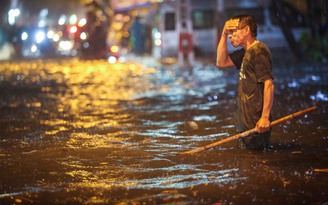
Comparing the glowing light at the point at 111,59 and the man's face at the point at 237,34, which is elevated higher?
the man's face at the point at 237,34

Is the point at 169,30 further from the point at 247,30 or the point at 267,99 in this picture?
the point at 267,99

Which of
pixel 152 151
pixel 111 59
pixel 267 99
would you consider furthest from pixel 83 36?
pixel 267 99

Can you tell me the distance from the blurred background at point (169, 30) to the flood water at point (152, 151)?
14.3 ft

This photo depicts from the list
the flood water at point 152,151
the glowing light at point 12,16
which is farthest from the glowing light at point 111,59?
the flood water at point 152,151

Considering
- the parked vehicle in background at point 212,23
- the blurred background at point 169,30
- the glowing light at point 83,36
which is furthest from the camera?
the parked vehicle in background at point 212,23

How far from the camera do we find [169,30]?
30.2 meters

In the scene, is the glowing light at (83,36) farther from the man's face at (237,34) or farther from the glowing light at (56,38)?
the man's face at (237,34)

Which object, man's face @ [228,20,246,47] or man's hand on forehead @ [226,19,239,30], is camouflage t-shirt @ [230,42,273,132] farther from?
man's hand on forehead @ [226,19,239,30]

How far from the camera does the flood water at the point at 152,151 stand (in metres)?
5.24

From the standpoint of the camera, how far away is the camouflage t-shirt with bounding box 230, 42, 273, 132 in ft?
21.2

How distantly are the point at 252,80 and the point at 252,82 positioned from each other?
0.9 inches

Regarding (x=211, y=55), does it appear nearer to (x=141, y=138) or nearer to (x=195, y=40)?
(x=195, y=40)

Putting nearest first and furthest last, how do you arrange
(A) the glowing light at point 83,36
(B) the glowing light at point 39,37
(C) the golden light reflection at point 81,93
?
(C) the golden light reflection at point 81,93, (A) the glowing light at point 83,36, (B) the glowing light at point 39,37

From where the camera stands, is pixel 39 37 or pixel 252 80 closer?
pixel 252 80
